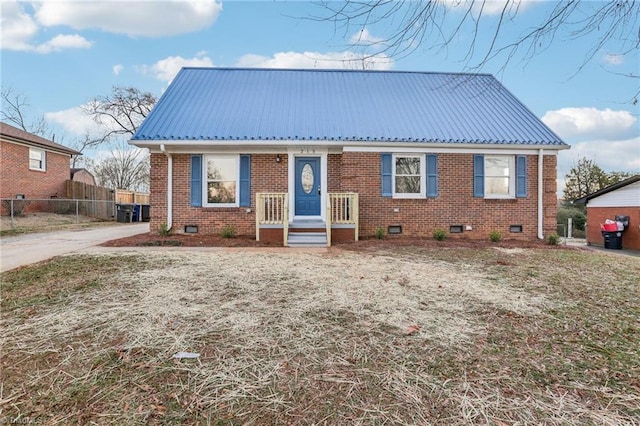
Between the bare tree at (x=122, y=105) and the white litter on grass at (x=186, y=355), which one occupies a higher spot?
the bare tree at (x=122, y=105)

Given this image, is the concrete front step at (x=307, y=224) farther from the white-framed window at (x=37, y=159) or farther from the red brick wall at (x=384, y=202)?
the white-framed window at (x=37, y=159)

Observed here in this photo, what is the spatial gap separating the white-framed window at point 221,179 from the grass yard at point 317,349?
5086 mm

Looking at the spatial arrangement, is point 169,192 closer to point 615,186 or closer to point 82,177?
point 615,186

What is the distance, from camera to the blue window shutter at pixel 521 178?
10086 mm

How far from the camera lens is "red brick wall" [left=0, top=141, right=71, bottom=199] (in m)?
16.3

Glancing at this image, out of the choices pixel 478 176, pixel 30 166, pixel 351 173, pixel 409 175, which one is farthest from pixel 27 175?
pixel 478 176

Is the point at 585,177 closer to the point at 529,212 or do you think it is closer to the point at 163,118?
the point at 529,212

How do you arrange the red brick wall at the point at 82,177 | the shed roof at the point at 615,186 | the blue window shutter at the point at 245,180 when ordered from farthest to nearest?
the red brick wall at the point at 82,177 → the shed roof at the point at 615,186 → the blue window shutter at the point at 245,180

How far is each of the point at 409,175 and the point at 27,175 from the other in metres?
20.2

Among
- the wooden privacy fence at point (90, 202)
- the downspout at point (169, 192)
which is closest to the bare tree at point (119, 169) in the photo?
the wooden privacy fence at point (90, 202)

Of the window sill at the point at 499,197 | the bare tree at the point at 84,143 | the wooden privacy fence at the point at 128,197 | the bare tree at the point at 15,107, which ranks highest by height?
the bare tree at the point at 15,107

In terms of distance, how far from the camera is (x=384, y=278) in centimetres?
493

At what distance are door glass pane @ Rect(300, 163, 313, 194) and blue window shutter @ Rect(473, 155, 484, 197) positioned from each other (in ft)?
16.9

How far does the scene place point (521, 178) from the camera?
397 inches
